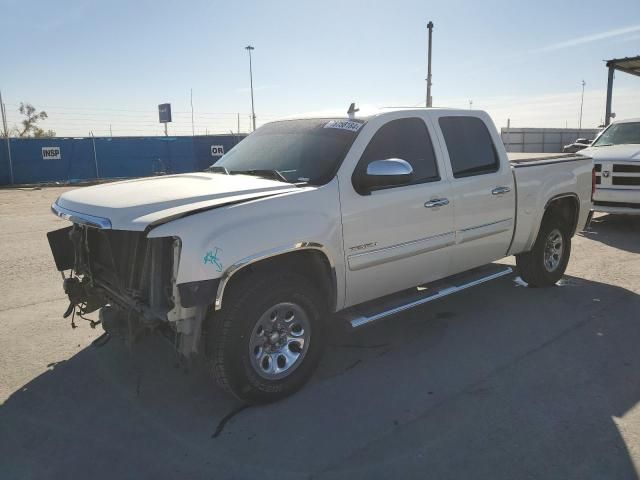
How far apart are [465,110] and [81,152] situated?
21915 millimetres

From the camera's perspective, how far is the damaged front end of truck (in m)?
3.15

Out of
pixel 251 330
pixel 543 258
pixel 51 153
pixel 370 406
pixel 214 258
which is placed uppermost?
pixel 51 153

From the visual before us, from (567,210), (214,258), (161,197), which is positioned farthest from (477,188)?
(161,197)

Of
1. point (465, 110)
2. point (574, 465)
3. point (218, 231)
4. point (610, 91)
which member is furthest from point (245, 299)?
point (610, 91)

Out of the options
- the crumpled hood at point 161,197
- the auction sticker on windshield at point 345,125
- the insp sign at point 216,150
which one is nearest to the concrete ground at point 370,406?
the crumpled hood at point 161,197

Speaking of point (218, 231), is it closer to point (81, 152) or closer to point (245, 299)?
point (245, 299)

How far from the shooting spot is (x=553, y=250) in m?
6.11

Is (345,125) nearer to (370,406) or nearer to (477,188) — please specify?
(477,188)

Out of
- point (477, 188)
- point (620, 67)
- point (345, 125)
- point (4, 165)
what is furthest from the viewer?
point (4, 165)

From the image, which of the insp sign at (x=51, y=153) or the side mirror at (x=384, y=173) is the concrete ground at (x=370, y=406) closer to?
the side mirror at (x=384, y=173)

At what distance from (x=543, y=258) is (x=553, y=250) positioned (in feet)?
0.87

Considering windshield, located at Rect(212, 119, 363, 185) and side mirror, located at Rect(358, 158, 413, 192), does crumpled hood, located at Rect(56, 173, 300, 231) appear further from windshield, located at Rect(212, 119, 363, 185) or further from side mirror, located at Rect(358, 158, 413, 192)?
side mirror, located at Rect(358, 158, 413, 192)

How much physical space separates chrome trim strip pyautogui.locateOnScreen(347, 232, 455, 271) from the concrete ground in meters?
0.84

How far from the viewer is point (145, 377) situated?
3.97m
